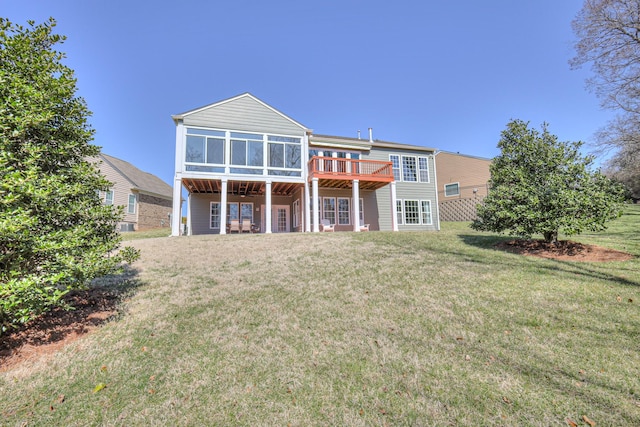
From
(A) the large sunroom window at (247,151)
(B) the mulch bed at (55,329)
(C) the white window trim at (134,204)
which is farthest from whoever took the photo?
(C) the white window trim at (134,204)

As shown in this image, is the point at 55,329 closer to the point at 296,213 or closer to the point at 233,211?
the point at 233,211

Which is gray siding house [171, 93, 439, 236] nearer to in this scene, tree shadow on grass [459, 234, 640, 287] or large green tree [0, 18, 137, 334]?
→ tree shadow on grass [459, 234, 640, 287]

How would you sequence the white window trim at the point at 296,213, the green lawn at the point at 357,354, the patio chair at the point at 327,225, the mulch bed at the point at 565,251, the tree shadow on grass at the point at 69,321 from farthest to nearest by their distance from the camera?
1. the white window trim at the point at 296,213
2. the patio chair at the point at 327,225
3. the mulch bed at the point at 565,251
4. the tree shadow on grass at the point at 69,321
5. the green lawn at the point at 357,354

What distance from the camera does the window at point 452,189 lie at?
24.1 metres

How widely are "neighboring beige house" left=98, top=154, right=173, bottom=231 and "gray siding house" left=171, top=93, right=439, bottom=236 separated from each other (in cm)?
968

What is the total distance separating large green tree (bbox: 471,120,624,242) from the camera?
775 centimetres

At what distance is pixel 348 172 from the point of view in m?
15.6

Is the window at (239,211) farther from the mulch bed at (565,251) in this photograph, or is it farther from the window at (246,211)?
the mulch bed at (565,251)

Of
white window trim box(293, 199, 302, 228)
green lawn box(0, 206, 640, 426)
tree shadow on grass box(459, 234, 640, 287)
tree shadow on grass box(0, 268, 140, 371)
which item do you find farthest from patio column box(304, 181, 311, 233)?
tree shadow on grass box(459, 234, 640, 287)

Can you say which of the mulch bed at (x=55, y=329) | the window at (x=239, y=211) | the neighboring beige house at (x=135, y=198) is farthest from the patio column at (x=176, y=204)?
the neighboring beige house at (x=135, y=198)

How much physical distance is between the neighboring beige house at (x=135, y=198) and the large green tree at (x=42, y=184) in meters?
19.3

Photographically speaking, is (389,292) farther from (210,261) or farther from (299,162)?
(299,162)

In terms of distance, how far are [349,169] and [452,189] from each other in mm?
13037

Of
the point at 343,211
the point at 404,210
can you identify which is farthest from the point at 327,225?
the point at 404,210
